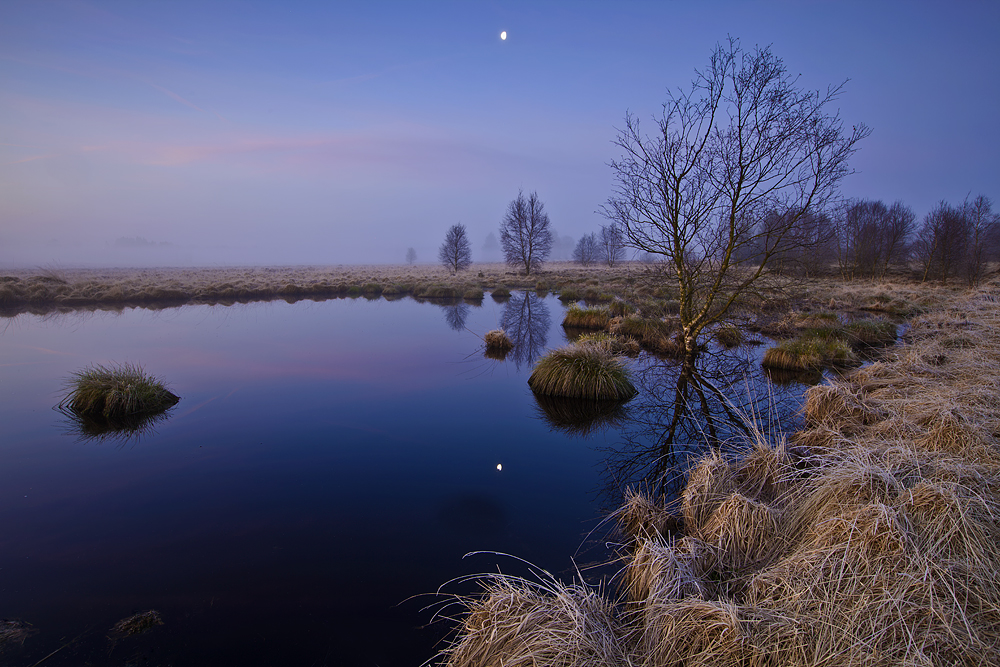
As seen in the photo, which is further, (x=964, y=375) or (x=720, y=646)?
(x=964, y=375)

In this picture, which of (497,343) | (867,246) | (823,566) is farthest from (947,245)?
(823,566)

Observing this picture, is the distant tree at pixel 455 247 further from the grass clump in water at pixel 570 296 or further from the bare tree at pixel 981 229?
the bare tree at pixel 981 229

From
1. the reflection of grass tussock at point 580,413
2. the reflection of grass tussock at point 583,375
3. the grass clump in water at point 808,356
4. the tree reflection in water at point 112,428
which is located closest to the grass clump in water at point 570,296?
the grass clump in water at point 808,356

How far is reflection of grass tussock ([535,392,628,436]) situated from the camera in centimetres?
821

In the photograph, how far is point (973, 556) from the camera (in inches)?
111

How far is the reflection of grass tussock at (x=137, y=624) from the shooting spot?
3584 millimetres

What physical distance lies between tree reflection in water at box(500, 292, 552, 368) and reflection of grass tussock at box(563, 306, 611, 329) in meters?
1.11

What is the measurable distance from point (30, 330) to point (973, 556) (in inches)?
996

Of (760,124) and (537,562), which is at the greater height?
(760,124)

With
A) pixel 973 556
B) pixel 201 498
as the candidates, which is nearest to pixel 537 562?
pixel 973 556

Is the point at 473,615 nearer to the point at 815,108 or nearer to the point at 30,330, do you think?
the point at 815,108

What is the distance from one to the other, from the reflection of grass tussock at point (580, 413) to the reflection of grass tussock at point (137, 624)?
6026mm

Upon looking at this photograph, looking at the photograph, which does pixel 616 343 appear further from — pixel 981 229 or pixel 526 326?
pixel 981 229

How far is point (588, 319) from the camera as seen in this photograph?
17656 millimetres
